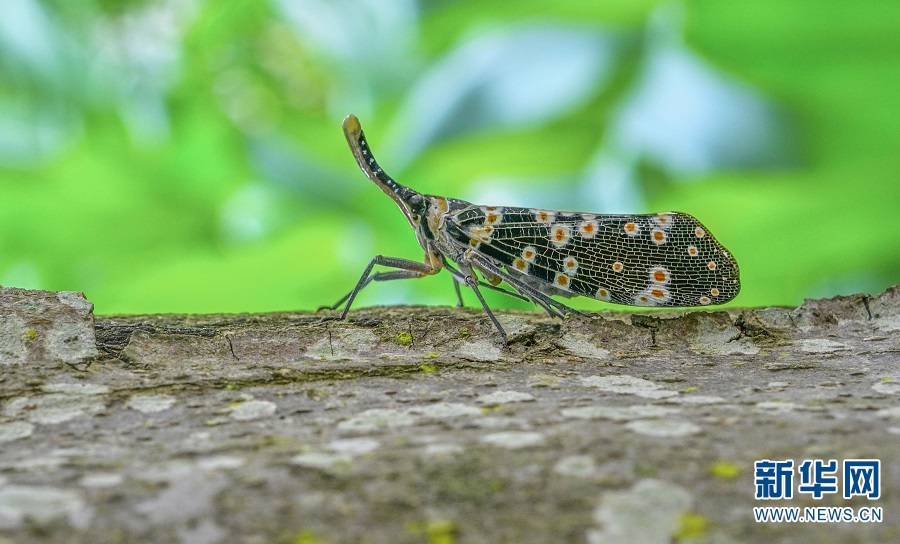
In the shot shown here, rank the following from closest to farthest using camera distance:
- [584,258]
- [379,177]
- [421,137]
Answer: [584,258]
[379,177]
[421,137]

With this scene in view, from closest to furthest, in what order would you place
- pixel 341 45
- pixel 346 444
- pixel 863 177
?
pixel 346 444 < pixel 863 177 < pixel 341 45

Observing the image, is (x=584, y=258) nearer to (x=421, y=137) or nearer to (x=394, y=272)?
(x=394, y=272)

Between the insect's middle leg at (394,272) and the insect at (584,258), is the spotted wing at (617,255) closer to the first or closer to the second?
the insect at (584,258)

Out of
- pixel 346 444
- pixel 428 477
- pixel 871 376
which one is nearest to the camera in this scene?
pixel 428 477

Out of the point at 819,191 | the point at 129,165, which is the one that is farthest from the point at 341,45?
the point at 819,191

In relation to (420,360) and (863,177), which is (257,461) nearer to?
(420,360)

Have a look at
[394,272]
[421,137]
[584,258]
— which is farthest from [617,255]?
[421,137]

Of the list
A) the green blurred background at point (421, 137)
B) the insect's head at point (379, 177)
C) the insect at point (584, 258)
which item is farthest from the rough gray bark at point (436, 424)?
the green blurred background at point (421, 137)
